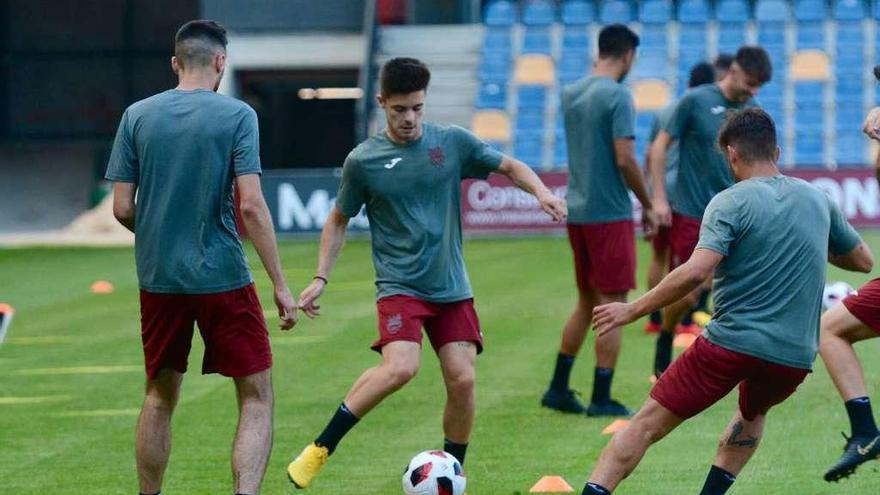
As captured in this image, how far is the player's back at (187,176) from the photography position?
24.9 feet

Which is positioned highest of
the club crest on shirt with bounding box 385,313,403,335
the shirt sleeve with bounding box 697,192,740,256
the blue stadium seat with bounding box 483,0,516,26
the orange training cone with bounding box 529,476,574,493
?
the shirt sleeve with bounding box 697,192,740,256

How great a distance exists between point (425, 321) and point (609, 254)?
260 cm

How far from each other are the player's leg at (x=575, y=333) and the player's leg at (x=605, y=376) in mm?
174

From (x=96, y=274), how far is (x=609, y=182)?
13.3 m

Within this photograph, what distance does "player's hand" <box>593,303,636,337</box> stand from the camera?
7.10m

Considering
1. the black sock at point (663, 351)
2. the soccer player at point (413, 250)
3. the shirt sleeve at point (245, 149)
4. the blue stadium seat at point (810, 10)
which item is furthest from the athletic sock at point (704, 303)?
the blue stadium seat at point (810, 10)

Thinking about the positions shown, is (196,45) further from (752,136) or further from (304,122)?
(304,122)

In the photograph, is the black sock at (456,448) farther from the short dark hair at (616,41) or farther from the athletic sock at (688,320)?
the athletic sock at (688,320)

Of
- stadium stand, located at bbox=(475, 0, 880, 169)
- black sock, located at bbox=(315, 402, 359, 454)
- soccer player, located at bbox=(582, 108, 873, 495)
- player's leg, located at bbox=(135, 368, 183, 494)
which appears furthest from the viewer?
stadium stand, located at bbox=(475, 0, 880, 169)

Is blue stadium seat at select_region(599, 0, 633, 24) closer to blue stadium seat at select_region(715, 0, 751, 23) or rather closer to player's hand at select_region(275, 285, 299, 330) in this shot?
blue stadium seat at select_region(715, 0, 751, 23)

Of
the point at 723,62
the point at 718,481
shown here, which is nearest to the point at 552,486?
the point at 718,481

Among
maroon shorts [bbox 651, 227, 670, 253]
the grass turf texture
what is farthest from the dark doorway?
maroon shorts [bbox 651, 227, 670, 253]

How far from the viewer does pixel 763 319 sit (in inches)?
285

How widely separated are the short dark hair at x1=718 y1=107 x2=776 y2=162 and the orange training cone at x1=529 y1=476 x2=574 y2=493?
2.18 meters
